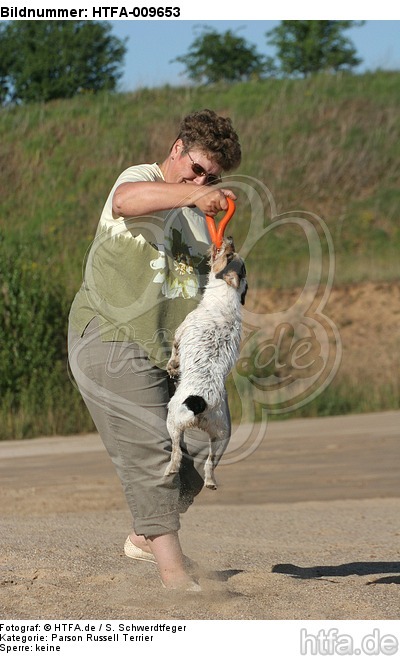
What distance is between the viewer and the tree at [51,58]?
136 feet

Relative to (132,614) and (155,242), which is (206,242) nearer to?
(155,242)

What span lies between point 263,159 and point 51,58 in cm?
1233

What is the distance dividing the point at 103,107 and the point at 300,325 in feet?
82.8

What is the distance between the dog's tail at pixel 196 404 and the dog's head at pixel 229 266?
554mm

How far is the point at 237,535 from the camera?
8609 millimetres

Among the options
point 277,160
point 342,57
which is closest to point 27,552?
point 277,160

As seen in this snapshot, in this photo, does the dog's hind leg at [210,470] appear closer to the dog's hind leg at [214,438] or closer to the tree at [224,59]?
the dog's hind leg at [214,438]

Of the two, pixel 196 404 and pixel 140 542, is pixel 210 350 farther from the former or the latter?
pixel 140 542

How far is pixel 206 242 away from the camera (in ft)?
17.8

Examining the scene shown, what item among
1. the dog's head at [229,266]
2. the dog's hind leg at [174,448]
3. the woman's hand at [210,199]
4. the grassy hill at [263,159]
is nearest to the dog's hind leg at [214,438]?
the dog's hind leg at [174,448]

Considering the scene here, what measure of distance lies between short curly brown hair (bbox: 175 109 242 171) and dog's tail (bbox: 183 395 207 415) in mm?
1142

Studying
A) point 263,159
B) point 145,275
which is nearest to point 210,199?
point 145,275

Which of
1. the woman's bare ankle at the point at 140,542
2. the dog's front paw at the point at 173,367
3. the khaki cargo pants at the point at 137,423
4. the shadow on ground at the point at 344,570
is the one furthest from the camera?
the shadow on ground at the point at 344,570

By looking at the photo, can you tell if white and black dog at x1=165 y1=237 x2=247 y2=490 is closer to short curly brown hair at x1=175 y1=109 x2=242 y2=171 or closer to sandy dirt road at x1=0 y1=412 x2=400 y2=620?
short curly brown hair at x1=175 y1=109 x2=242 y2=171
